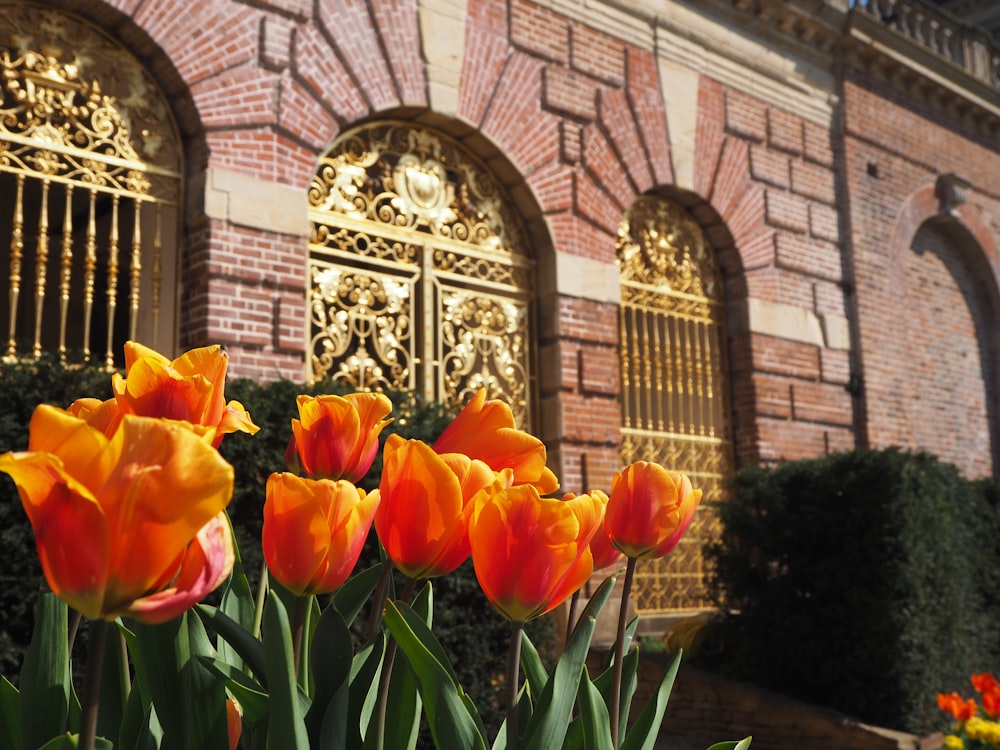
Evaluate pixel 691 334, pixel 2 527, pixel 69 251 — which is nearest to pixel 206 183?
pixel 69 251

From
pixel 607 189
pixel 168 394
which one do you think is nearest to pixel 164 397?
pixel 168 394

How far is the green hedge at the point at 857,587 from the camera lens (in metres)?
6.41

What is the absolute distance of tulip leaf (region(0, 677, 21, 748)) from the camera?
3.88 feet

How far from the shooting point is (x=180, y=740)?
1089 mm

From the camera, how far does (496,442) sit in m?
1.26

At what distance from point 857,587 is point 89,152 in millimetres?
5810

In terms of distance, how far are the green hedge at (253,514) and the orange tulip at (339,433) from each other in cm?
291

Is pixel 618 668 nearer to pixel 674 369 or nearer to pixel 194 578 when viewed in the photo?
pixel 194 578

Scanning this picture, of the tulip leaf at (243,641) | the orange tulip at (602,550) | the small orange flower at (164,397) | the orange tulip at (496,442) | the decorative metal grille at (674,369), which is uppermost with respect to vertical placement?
the decorative metal grille at (674,369)

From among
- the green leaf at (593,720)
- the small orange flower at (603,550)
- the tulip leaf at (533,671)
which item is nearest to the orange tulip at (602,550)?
the small orange flower at (603,550)

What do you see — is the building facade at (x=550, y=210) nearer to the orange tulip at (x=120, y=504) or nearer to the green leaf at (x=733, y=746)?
the green leaf at (x=733, y=746)

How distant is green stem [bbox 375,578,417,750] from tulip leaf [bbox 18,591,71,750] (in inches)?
13.9

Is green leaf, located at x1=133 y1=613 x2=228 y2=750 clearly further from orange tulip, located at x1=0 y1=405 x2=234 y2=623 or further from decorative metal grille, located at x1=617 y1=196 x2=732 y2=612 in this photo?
decorative metal grille, located at x1=617 y1=196 x2=732 y2=612

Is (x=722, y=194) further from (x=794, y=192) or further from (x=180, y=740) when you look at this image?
(x=180, y=740)
